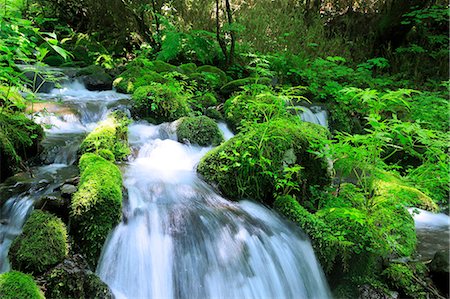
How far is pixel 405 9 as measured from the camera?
943cm

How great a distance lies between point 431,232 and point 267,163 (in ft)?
7.78

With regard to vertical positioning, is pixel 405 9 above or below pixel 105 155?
above

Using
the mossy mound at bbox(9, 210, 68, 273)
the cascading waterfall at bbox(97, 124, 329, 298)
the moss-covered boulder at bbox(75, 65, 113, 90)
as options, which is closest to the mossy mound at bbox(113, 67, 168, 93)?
the moss-covered boulder at bbox(75, 65, 113, 90)

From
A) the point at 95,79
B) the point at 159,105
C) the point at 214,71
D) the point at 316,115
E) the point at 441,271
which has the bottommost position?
the point at 441,271

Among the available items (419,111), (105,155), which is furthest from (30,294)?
(419,111)

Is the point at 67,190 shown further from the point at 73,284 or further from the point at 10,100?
the point at 10,100

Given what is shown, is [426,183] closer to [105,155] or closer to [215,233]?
[215,233]

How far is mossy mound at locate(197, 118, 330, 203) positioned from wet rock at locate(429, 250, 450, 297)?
4.71 feet

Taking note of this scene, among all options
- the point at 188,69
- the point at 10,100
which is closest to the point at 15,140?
the point at 10,100

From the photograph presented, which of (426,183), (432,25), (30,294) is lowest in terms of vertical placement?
(426,183)

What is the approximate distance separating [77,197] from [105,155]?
1.38m

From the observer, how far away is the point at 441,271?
3.42 m

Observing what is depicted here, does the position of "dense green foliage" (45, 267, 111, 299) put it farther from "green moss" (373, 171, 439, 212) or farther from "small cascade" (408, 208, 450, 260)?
"small cascade" (408, 208, 450, 260)

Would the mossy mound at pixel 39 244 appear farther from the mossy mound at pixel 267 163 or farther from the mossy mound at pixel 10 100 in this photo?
the mossy mound at pixel 10 100
